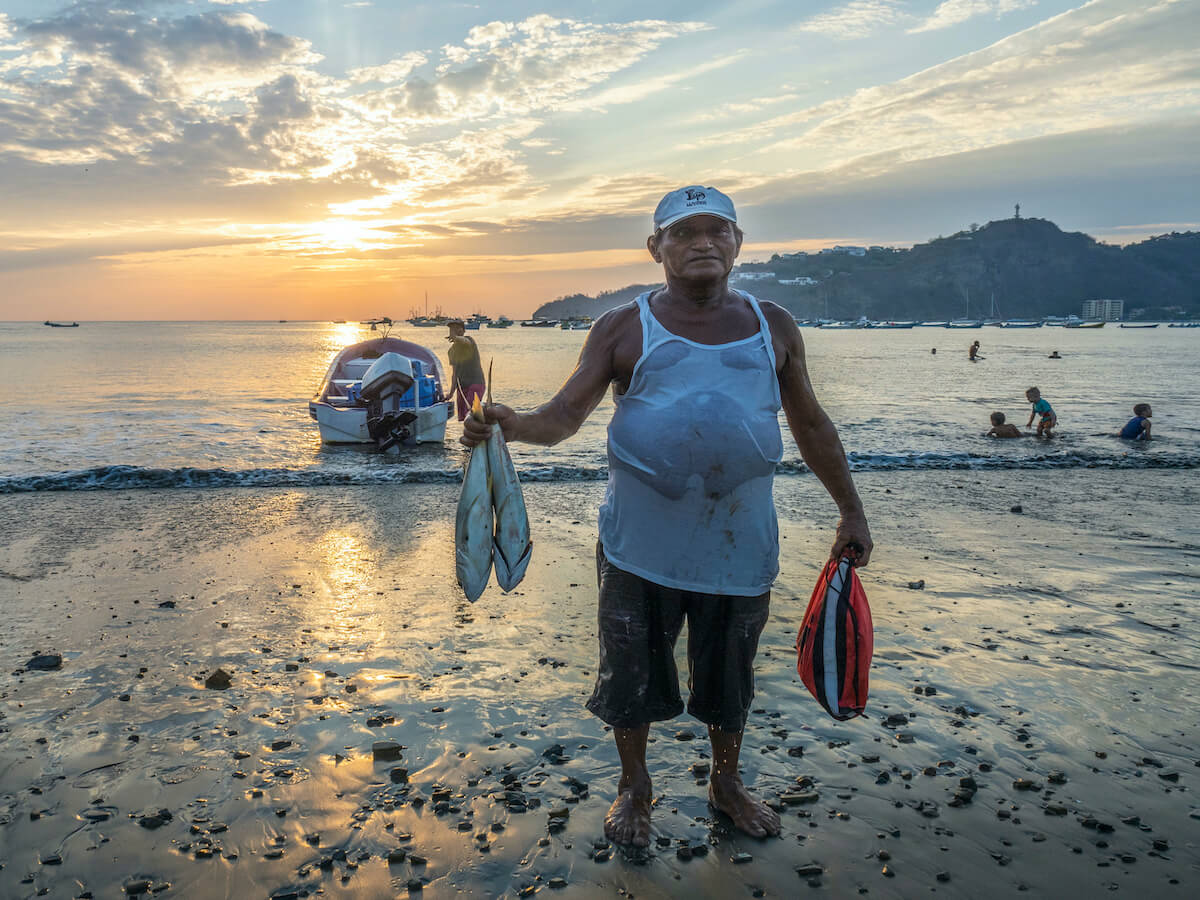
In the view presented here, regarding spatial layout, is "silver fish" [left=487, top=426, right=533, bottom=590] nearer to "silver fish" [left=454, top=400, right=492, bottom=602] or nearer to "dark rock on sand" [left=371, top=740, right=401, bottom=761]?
"silver fish" [left=454, top=400, right=492, bottom=602]

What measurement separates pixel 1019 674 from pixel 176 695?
15.6 ft

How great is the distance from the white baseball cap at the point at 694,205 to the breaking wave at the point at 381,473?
933 cm

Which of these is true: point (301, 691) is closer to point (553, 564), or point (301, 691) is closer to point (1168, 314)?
point (553, 564)

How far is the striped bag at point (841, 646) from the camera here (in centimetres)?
305

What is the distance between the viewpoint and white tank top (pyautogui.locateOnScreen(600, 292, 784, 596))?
273 centimetres

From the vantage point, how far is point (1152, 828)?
3.04m

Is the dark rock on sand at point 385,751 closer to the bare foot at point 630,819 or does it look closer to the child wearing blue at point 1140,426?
the bare foot at point 630,819

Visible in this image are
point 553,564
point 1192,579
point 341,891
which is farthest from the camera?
point 553,564

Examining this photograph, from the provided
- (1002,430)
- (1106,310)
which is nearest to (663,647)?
(1002,430)

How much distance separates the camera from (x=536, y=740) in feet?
12.4

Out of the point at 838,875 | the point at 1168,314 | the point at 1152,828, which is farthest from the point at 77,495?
the point at 1168,314

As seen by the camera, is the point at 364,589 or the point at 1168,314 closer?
the point at 364,589

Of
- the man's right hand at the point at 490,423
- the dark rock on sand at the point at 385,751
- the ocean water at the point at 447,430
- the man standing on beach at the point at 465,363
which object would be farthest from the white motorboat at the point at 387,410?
the man's right hand at the point at 490,423

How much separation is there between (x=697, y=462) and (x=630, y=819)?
1.45 meters
